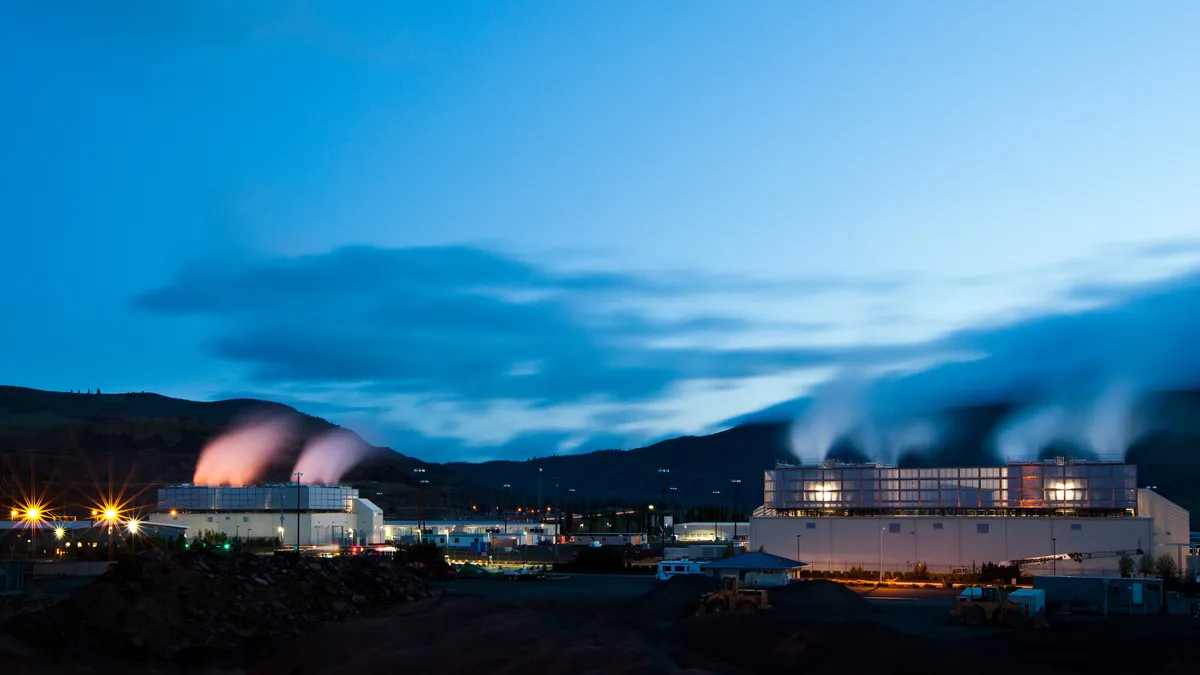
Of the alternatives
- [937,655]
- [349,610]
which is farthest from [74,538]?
[937,655]

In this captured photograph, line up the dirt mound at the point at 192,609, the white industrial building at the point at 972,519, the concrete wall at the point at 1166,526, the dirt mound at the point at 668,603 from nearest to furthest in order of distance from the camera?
the dirt mound at the point at 192,609, the dirt mound at the point at 668,603, the white industrial building at the point at 972,519, the concrete wall at the point at 1166,526

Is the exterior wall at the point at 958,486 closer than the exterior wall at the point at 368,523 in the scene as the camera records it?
Yes

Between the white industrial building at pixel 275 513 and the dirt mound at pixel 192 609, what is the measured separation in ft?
223

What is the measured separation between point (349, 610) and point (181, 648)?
32.9 feet

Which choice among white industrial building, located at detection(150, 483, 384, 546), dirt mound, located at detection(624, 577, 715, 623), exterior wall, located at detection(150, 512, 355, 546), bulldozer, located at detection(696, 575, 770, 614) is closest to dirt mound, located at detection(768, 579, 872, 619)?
bulldozer, located at detection(696, 575, 770, 614)

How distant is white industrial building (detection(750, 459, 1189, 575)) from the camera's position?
2778 inches

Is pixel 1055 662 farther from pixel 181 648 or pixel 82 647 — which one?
pixel 82 647

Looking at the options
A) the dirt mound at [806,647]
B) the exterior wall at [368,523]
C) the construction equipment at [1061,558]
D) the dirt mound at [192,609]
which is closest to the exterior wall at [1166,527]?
the construction equipment at [1061,558]

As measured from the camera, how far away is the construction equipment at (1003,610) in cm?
4647

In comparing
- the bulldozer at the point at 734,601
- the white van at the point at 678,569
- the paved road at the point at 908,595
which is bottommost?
the paved road at the point at 908,595

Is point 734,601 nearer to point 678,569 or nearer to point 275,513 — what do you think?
point 678,569

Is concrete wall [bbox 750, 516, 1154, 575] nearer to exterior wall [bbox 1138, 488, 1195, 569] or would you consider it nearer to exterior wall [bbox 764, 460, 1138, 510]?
exterior wall [bbox 1138, 488, 1195, 569]

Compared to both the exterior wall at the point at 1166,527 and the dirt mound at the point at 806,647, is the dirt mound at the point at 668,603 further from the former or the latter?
the exterior wall at the point at 1166,527

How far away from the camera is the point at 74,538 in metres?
90.4
